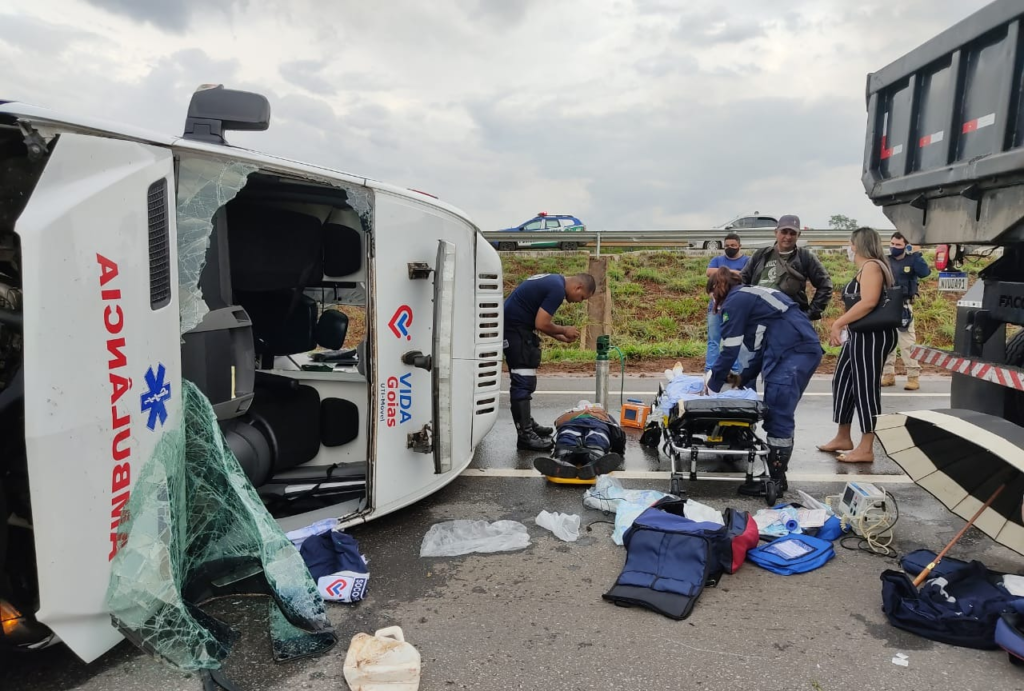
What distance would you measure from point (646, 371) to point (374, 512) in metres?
6.80

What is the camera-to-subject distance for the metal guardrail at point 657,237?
18.0 metres

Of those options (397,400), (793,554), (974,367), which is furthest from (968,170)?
(397,400)

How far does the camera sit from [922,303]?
14.0m

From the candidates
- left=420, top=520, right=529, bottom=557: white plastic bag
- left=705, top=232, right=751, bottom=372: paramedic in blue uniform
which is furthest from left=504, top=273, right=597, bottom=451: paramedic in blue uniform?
left=705, top=232, right=751, bottom=372: paramedic in blue uniform

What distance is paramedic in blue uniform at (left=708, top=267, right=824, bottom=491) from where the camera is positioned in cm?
447

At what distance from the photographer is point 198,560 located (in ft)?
9.69

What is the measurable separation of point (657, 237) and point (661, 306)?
5535 mm

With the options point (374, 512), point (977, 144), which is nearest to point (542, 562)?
point (374, 512)

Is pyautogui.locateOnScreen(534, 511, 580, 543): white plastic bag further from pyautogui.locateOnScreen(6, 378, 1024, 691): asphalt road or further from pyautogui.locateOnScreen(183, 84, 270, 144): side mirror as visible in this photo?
pyautogui.locateOnScreen(183, 84, 270, 144): side mirror

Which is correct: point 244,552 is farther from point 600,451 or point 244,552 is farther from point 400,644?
point 600,451

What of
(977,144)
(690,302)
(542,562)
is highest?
(977,144)

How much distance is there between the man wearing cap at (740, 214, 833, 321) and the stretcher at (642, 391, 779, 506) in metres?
2.26

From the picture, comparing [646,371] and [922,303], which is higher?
[922,303]

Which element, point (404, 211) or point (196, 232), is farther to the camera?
point (404, 211)
